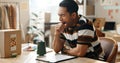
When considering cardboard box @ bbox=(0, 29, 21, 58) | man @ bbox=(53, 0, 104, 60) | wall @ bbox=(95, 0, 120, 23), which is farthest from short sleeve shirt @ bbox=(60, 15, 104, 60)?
wall @ bbox=(95, 0, 120, 23)

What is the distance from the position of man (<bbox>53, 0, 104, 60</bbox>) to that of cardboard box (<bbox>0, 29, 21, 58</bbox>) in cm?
41

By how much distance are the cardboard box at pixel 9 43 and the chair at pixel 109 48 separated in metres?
0.90

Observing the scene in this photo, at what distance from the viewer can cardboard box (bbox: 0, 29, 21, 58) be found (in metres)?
1.93

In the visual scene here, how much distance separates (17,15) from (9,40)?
8.83 ft

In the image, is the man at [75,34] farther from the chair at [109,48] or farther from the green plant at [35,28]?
the green plant at [35,28]

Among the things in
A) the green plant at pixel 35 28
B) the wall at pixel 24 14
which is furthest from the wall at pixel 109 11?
the wall at pixel 24 14

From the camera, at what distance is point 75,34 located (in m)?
2.09

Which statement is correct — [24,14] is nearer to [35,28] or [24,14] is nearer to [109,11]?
[35,28]

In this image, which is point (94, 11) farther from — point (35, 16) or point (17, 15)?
point (17, 15)

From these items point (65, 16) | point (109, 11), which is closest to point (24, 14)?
point (109, 11)

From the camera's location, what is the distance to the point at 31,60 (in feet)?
6.03

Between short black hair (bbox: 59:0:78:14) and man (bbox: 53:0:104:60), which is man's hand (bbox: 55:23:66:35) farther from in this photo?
short black hair (bbox: 59:0:78:14)

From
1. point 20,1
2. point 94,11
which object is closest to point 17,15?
point 20,1

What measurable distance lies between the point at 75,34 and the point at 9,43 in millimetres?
634
